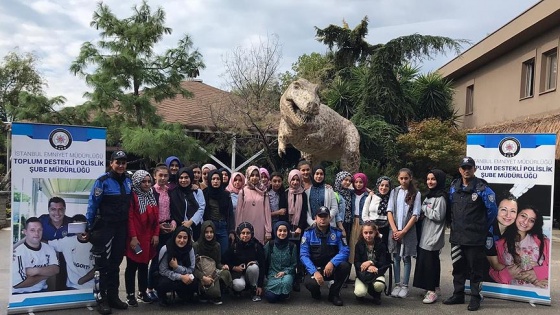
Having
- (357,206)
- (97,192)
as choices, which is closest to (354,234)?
(357,206)

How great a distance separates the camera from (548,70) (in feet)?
46.0

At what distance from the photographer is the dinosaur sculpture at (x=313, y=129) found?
6508mm

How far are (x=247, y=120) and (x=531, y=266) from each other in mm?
8289

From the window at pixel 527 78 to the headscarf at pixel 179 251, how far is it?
13.6 m

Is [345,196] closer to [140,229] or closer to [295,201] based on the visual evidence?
[295,201]

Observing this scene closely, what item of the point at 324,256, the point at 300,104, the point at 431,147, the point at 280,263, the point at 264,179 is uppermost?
the point at 300,104

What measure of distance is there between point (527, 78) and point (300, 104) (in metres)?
11.9

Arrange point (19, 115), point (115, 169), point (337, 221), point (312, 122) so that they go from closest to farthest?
1. point (115, 169)
2. point (337, 221)
3. point (312, 122)
4. point (19, 115)

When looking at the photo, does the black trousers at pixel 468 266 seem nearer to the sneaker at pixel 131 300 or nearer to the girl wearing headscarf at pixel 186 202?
the girl wearing headscarf at pixel 186 202

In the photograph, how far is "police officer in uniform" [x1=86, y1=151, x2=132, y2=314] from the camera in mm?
4707

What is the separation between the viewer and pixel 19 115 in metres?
10.0

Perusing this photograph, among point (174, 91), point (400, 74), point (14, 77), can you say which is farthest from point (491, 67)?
point (14, 77)

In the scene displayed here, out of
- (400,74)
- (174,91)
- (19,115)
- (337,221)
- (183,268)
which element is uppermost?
(400,74)

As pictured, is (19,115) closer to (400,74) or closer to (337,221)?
(337,221)
